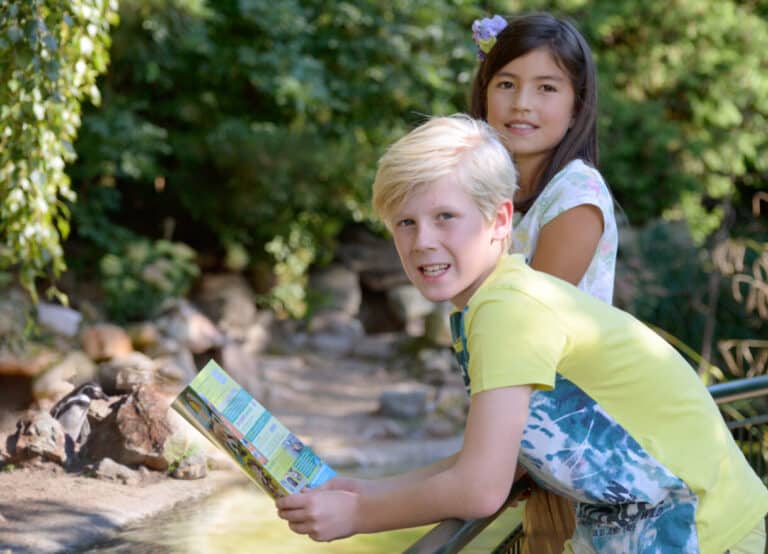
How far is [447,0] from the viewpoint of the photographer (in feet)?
27.8

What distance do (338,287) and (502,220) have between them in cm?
885

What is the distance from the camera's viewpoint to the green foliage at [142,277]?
23.3 feet

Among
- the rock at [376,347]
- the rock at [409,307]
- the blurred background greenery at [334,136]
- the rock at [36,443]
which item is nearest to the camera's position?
the rock at [36,443]

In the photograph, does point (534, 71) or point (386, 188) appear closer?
point (386, 188)

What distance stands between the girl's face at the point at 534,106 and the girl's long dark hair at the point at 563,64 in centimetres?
1

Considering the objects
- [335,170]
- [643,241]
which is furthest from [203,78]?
[643,241]

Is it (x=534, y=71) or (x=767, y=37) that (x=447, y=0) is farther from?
(x=534, y=71)

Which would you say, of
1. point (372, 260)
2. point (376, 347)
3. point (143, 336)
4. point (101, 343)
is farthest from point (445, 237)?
point (372, 260)

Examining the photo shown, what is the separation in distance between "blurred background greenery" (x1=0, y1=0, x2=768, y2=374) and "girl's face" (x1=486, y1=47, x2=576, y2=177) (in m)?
3.86

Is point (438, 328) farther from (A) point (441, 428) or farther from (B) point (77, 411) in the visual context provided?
(B) point (77, 411)

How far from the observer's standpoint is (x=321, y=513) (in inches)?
51.2

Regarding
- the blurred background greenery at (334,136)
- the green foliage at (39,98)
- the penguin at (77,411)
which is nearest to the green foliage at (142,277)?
the blurred background greenery at (334,136)

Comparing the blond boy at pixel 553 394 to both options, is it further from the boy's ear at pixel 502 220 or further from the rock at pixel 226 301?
the rock at pixel 226 301

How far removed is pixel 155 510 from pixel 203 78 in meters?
6.96
